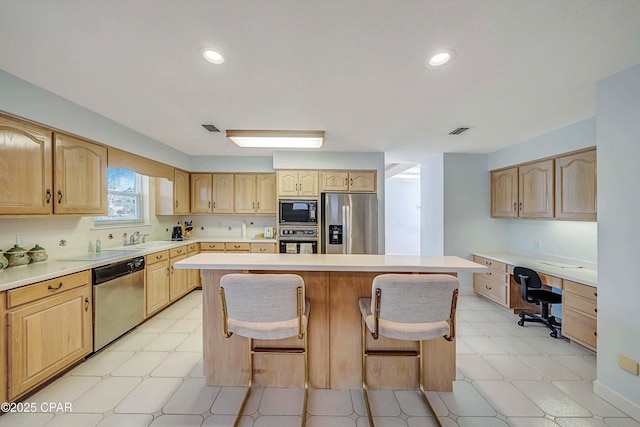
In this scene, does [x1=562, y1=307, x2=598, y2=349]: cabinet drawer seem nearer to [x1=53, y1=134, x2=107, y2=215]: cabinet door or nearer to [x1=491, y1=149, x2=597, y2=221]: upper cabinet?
[x1=491, y1=149, x2=597, y2=221]: upper cabinet

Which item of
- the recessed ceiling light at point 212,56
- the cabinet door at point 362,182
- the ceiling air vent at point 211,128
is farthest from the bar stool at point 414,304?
the cabinet door at point 362,182

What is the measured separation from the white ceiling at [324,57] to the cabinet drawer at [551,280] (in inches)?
68.7

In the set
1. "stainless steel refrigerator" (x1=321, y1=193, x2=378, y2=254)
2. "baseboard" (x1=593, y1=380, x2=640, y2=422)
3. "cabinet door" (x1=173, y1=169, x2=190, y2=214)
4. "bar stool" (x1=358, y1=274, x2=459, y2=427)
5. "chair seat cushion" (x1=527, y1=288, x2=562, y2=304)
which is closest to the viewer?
"bar stool" (x1=358, y1=274, x2=459, y2=427)

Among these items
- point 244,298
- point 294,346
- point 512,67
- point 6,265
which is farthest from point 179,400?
point 512,67

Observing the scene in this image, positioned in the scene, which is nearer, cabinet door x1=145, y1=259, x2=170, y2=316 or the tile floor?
the tile floor

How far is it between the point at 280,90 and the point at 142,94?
1220mm

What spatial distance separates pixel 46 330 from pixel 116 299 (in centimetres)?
67

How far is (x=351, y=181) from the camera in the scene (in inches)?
163

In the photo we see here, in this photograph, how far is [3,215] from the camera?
1850 mm

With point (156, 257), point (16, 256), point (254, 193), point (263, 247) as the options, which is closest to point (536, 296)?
point (263, 247)

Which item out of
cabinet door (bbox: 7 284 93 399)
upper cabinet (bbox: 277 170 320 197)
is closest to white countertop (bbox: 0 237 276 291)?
cabinet door (bbox: 7 284 93 399)

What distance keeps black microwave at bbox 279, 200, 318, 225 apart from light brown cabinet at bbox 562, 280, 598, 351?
315 centimetres

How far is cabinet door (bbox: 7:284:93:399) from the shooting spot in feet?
5.53

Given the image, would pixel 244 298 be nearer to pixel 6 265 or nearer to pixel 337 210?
pixel 6 265
